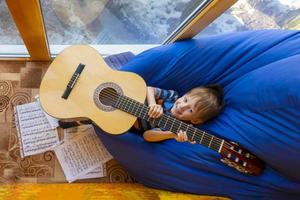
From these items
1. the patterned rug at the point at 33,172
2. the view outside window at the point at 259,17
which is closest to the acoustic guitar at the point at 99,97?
the patterned rug at the point at 33,172

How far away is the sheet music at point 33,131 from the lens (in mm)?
1588

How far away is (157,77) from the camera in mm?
1509

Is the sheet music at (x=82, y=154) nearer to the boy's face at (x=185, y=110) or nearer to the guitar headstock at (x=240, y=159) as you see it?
the boy's face at (x=185, y=110)

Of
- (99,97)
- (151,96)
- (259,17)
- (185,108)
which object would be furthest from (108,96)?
(259,17)

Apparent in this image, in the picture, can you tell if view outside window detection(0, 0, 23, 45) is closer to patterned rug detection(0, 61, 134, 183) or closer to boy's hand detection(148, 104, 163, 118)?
patterned rug detection(0, 61, 134, 183)

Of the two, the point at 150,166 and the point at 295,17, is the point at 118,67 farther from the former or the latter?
the point at 295,17

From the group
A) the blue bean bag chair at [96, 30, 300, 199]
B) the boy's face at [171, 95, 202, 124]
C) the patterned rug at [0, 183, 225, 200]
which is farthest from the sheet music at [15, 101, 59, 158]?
the boy's face at [171, 95, 202, 124]

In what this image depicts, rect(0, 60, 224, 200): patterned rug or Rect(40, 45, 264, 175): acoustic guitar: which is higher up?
Rect(40, 45, 264, 175): acoustic guitar

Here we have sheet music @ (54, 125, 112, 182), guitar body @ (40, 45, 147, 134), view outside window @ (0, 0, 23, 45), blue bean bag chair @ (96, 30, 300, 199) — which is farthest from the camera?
sheet music @ (54, 125, 112, 182)

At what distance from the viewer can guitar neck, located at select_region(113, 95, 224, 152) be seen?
1.31 meters

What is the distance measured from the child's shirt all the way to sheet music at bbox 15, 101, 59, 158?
0.42 m

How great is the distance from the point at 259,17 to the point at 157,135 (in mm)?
805

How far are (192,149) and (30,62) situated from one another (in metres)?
0.84

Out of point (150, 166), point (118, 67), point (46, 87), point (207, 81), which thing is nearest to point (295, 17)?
point (207, 81)
